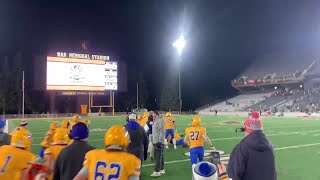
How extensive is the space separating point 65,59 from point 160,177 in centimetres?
4024

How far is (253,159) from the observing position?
461 centimetres

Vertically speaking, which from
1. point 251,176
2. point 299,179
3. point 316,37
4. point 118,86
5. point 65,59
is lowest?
point 299,179

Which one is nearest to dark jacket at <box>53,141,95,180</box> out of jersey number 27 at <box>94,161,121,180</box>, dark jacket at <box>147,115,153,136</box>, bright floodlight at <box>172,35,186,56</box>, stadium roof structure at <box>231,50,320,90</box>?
jersey number 27 at <box>94,161,121,180</box>

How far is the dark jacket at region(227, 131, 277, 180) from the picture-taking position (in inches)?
181

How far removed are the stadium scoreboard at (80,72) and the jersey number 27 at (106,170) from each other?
44.6 meters

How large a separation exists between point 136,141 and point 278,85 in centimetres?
6365

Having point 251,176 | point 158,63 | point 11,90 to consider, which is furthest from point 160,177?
point 158,63

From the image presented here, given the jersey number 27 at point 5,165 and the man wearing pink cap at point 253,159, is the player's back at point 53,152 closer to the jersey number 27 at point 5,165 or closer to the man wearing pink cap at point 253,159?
the jersey number 27 at point 5,165

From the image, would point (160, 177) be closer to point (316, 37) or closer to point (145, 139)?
point (145, 139)

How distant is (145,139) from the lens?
27.6 feet

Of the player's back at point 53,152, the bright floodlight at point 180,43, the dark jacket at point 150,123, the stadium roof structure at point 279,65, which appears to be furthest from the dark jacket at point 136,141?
the stadium roof structure at point 279,65

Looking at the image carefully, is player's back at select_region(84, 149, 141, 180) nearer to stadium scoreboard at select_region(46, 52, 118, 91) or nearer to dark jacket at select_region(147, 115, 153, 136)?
dark jacket at select_region(147, 115, 153, 136)

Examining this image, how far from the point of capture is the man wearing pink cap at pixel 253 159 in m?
4.61

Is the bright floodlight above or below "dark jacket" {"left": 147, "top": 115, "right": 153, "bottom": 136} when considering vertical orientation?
above
